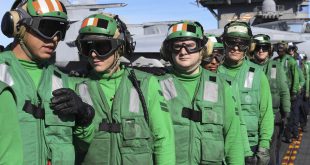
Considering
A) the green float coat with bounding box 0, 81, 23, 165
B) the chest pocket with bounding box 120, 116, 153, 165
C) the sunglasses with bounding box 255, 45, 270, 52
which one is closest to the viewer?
the green float coat with bounding box 0, 81, 23, 165

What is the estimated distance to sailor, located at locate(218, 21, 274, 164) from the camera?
5258 mm

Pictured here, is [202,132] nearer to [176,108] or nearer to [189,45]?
[176,108]

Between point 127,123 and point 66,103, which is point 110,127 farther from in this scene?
point 66,103

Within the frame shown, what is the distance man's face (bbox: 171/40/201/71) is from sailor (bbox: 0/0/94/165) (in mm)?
1073

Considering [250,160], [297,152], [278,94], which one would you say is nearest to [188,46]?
[250,160]

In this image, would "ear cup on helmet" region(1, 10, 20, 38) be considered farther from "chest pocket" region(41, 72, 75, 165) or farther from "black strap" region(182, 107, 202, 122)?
"black strap" region(182, 107, 202, 122)

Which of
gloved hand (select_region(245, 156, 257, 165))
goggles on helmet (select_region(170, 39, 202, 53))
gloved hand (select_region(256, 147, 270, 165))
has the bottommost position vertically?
gloved hand (select_region(256, 147, 270, 165))

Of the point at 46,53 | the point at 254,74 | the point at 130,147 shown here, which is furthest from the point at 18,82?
the point at 254,74

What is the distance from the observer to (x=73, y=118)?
2.88 metres

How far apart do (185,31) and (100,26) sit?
2.69 ft

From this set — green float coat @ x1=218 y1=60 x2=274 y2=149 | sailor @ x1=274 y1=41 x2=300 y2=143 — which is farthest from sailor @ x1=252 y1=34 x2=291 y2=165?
sailor @ x1=274 y1=41 x2=300 y2=143

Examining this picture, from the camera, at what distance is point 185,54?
3.71m

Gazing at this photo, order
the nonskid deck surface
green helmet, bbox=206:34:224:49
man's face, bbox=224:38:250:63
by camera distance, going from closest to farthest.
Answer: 1. green helmet, bbox=206:34:224:49
2. man's face, bbox=224:38:250:63
3. the nonskid deck surface

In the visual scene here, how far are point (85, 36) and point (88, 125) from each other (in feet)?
2.23
